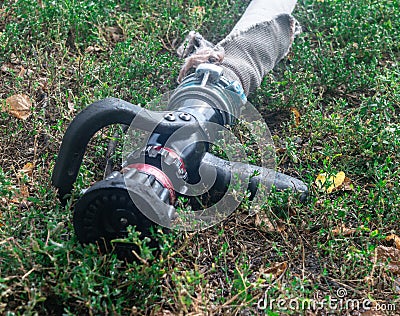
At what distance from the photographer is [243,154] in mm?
2711

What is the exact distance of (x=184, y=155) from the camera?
2279 millimetres

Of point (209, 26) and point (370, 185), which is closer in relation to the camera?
point (370, 185)

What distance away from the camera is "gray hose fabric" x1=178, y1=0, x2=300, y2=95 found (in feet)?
9.67

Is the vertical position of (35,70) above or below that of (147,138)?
below

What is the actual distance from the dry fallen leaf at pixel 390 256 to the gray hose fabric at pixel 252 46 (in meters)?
1.08

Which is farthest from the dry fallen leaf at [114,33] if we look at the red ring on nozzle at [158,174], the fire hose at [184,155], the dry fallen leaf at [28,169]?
the red ring on nozzle at [158,174]

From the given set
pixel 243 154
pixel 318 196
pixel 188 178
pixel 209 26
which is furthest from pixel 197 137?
pixel 209 26

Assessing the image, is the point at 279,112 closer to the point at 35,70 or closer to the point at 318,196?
the point at 318,196

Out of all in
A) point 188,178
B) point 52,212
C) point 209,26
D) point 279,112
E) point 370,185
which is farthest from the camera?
point 209,26

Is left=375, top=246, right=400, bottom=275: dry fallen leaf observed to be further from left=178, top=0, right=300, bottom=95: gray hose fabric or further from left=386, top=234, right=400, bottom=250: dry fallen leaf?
left=178, top=0, right=300, bottom=95: gray hose fabric

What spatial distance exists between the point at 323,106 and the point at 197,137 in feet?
3.70

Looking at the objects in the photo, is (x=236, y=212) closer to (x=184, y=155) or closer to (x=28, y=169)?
(x=184, y=155)

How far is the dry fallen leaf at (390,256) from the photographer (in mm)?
2268

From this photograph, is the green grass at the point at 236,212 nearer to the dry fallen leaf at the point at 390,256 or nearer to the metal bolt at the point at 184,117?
the dry fallen leaf at the point at 390,256
